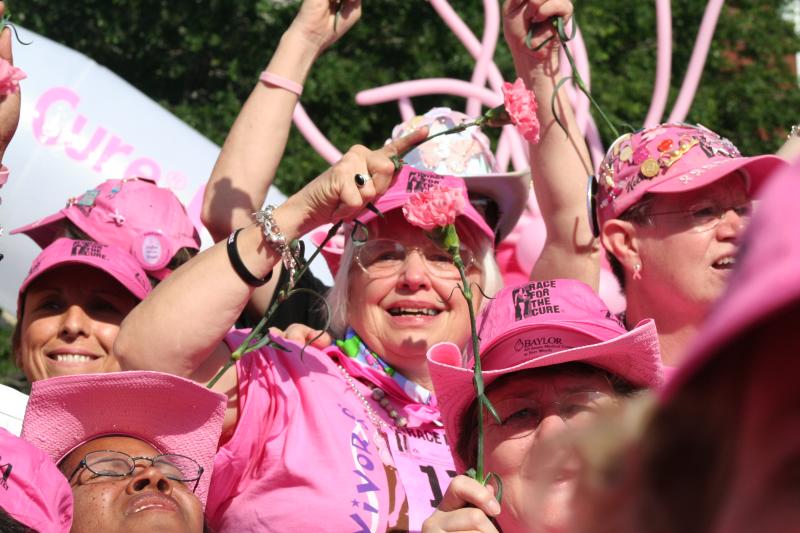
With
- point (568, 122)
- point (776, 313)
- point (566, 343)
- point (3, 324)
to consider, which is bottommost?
point (3, 324)

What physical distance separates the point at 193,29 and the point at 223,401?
18.7 feet

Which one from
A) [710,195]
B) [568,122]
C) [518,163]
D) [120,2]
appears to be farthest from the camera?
[120,2]

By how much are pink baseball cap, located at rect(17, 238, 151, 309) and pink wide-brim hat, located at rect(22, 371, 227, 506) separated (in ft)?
2.45

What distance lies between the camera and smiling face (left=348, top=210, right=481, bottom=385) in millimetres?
2754

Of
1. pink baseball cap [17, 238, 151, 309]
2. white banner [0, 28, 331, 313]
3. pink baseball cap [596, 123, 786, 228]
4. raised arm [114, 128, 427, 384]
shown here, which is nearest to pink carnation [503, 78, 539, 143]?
raised arm [114, 128, 427, 384]

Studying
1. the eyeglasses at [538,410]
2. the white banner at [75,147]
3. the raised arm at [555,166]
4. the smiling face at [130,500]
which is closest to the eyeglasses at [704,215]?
the raised arm at [555,166]

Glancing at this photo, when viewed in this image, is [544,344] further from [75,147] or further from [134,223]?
[75,147]

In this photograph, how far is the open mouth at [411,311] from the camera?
9.14 ft

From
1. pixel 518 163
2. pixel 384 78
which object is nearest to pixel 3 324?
pixel 384 78

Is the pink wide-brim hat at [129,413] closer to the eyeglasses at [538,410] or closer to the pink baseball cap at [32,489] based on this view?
the pink baseball cap at [32,489]

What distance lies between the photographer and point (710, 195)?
267cm

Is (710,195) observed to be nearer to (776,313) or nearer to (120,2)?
(776,313)

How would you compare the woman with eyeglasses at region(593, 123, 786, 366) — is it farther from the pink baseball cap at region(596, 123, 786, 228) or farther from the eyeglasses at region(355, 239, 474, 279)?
the eyeglasses at region(355, 239, 474, 279)

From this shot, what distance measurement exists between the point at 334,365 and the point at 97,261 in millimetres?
735
